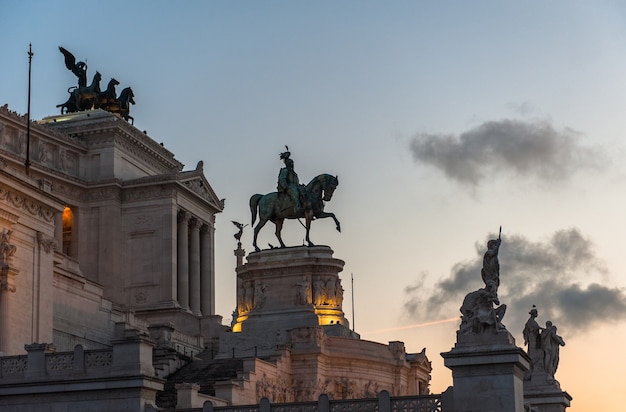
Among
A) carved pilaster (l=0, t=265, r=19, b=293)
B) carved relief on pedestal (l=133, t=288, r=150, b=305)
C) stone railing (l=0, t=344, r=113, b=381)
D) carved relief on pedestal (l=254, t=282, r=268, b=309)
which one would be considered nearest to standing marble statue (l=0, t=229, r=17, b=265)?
carved pilaster (l=0, t=265, r=19, b=293)

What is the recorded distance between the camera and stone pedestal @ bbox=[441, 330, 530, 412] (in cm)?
3575

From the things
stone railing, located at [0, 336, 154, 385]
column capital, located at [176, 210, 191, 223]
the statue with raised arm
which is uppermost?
the statue with raised arm

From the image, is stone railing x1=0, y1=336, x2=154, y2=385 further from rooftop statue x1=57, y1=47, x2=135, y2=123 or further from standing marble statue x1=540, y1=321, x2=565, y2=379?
rooftop statue x1=57, y1=47, x2=135, y2=123

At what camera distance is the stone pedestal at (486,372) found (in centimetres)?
3575

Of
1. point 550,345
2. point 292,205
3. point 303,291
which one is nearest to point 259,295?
point 303,291

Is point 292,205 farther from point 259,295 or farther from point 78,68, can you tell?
point 78,68

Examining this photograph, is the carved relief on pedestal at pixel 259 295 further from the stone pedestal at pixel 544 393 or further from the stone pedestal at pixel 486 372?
the stone pedestal at pixel 486 372

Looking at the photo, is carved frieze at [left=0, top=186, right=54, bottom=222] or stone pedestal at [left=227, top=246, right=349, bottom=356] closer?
carved frieze at [left=0, top=186, right=54, bottom=222]

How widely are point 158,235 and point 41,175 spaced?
999 cm

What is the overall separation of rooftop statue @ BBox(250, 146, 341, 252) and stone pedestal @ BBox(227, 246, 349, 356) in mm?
1523

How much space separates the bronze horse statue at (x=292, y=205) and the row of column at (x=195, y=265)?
17468 millimetres

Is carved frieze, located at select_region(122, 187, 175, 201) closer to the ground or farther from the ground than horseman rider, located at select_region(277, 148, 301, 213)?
farther from the ground

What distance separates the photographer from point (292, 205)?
78000 mm

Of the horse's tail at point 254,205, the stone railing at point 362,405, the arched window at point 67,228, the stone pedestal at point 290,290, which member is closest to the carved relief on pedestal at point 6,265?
the stone pedestal at point 290,290
